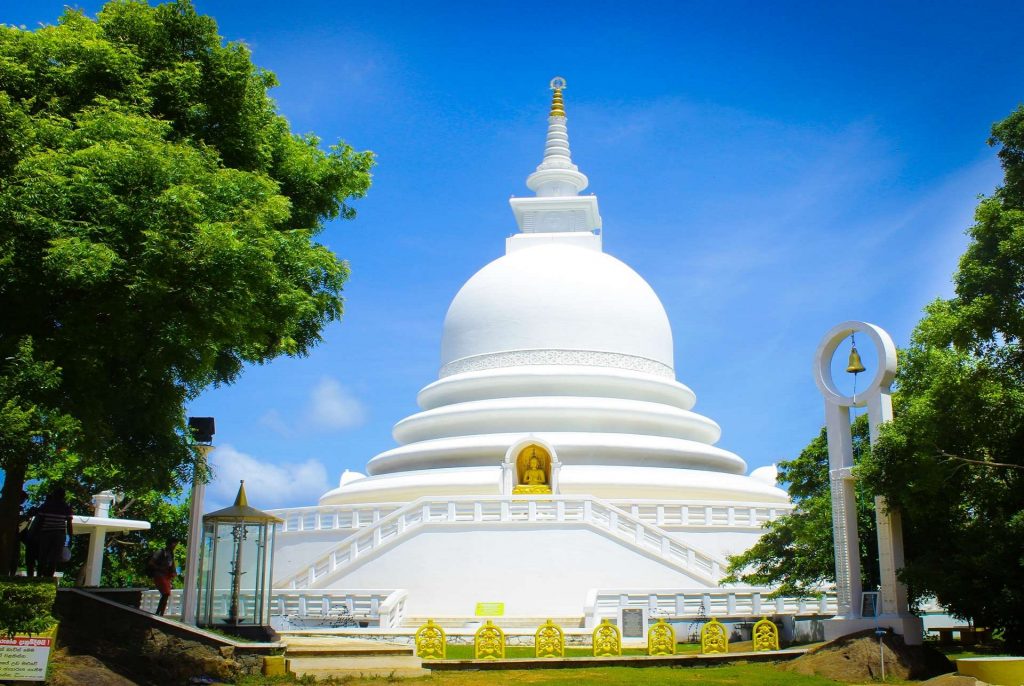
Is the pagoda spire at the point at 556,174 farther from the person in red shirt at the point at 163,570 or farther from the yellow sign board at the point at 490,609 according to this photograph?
the person in red shirt at the point at 163,570

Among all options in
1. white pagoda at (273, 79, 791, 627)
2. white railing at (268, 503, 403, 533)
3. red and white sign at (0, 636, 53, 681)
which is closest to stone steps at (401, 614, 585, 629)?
white pagoda at (273, 79, 791, 627)

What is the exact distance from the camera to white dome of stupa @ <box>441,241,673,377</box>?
32.4 meters

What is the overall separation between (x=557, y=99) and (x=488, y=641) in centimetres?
2975

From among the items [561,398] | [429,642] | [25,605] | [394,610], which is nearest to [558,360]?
[561,398]

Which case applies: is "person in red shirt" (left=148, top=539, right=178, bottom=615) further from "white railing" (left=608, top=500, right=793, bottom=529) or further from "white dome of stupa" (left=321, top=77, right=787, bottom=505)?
"white railing" (left=608, top=500, right=793, bottom=529)

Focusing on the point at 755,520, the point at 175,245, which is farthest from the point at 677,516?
the point at 175,245

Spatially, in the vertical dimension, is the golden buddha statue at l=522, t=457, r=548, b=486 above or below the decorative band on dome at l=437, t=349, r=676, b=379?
below

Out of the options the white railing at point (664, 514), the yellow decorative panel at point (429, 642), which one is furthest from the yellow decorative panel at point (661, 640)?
the white railing at point (664, 514)

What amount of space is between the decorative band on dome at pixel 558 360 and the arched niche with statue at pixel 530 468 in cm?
503

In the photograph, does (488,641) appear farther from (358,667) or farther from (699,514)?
(699,514)

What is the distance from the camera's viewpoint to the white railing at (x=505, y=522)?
23203mm

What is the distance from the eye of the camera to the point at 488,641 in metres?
15.6

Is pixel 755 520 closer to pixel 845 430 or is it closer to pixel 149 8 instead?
pixel 845 430

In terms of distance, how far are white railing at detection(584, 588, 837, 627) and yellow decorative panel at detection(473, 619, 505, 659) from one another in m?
4.07
